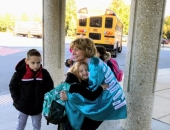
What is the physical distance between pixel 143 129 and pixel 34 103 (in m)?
1.68

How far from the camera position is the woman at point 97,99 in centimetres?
222

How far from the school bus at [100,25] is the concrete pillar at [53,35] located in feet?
31.8

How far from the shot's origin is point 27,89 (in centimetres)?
265

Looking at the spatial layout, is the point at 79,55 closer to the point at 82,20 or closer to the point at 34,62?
the point at 34,62

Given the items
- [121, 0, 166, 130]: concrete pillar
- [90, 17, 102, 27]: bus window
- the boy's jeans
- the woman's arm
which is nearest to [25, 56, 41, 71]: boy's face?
the woman's arm

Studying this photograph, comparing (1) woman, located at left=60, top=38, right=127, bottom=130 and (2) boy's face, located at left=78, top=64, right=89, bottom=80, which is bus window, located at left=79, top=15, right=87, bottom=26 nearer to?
(1) woman, located at left=60, top=38, right=127, bottom=130

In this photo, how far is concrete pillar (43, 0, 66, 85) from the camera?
14.3 feet

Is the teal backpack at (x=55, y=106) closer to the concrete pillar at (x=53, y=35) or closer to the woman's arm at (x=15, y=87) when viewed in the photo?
the woman's arm at (x=15, y=87)

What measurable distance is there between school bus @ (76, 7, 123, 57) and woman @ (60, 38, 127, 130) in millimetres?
11828

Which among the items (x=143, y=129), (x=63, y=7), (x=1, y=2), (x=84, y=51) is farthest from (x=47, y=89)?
(x=1, y=2)

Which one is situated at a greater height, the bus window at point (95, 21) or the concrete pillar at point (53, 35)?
the bus window at point (95, 21)

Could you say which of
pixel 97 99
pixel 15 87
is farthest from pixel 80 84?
pixel 15 87

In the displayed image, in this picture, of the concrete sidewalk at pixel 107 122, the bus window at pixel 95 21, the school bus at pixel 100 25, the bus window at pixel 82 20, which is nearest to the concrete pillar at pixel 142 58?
the concrete sidewalk at pixel 107 122

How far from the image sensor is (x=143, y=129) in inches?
132
